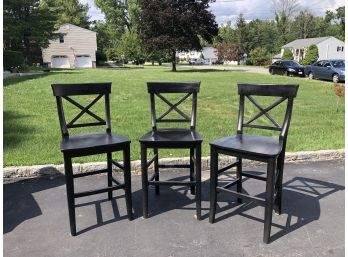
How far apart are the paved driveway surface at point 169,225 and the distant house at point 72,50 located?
1732 inches

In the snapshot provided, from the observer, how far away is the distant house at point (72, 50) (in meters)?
45.1

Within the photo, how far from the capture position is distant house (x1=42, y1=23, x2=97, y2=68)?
Result: 45.1 meters

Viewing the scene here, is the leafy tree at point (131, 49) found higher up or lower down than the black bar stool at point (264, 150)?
higher up

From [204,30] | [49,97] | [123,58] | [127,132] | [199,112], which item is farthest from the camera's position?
[123,58]

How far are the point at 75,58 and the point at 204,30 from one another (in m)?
21.6

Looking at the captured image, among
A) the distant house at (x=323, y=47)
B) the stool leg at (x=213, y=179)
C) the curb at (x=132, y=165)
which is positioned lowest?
the curb at (x=132, y=165)

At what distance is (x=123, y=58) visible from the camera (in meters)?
52.1

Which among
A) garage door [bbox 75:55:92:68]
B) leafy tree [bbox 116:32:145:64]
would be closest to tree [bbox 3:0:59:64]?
garage door [bbox 75:55:92:68]

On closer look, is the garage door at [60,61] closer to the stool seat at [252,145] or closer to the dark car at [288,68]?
the dark car at [288,68]

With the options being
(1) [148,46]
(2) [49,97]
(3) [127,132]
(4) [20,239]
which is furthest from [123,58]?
(4) [20,239]

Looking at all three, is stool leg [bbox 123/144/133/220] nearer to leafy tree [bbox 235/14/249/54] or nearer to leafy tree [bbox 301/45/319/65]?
leafy tree [bbox 301/45/319/65]

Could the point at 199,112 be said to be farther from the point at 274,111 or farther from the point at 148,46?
the point at 148,46

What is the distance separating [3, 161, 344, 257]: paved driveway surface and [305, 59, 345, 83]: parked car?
16144mm

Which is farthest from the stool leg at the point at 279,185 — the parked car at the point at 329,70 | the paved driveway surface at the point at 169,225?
the parked car at the point at 329,70
